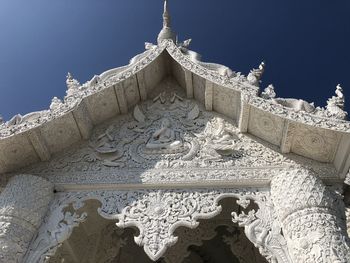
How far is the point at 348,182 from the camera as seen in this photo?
4312 mm

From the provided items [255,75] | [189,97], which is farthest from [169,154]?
[255,75]

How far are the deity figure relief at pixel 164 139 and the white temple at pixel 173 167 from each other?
0.6 inches

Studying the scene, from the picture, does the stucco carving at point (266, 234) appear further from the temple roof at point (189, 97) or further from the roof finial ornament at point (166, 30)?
the roof finial ornament at point (166, 30)

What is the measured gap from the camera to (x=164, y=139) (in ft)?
16.3

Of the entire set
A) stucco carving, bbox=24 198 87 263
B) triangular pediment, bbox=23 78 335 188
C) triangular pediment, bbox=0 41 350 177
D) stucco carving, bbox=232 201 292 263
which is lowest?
stucco carving, bbox=24 198 87 263

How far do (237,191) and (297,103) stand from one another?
1.09 meters

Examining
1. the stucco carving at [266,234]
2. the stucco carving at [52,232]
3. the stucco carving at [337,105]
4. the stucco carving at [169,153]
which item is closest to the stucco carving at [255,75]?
the stucco carving at [169,153]

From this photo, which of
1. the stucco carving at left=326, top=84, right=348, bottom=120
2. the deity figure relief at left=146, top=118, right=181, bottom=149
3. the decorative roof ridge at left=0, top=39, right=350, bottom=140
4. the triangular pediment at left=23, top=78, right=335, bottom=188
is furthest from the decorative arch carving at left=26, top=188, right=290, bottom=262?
the stucco carving at left=326, top=84, right=348, bottom=120

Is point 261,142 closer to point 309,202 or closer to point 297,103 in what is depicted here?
point 297,103

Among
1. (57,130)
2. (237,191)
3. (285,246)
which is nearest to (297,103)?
(237,191)

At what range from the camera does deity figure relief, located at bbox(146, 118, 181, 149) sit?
15.9ft

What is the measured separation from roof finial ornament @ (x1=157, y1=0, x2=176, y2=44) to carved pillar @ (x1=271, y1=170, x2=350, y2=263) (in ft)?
7.85

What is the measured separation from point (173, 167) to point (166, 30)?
2027 mm

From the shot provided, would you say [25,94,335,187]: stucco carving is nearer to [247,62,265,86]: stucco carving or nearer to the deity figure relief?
the deity figure relief
